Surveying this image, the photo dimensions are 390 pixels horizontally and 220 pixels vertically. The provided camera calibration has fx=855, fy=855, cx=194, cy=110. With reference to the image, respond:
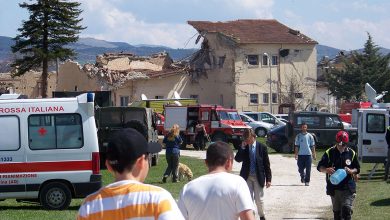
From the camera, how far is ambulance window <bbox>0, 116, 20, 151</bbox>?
16906mm

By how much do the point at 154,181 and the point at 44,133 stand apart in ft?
25.4

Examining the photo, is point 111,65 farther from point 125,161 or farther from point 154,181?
point 125,161

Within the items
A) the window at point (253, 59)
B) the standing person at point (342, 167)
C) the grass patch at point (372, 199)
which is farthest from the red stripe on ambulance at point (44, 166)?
the window at point (253, 59)

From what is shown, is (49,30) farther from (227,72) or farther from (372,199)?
(372,199)

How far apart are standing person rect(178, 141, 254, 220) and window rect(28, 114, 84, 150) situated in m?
10.3

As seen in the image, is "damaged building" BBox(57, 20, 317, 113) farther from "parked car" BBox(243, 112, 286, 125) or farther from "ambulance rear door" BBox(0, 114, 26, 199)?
"ambulance rear door" BBox(0, 114, 26, 199)

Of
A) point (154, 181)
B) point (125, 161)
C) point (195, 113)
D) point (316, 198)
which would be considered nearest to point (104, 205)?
point (125, 161)

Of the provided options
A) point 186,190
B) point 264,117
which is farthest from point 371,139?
point 264,117

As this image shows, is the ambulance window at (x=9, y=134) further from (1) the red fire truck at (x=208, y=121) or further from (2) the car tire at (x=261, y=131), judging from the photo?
(2) the car tire at (x=261, y=131)

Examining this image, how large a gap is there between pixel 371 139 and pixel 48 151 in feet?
39.5

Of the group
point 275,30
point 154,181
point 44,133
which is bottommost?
point 154,181

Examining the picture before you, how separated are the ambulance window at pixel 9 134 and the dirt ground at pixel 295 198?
5187mm

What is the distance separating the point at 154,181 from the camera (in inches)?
963

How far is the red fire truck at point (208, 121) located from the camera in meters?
42.8
